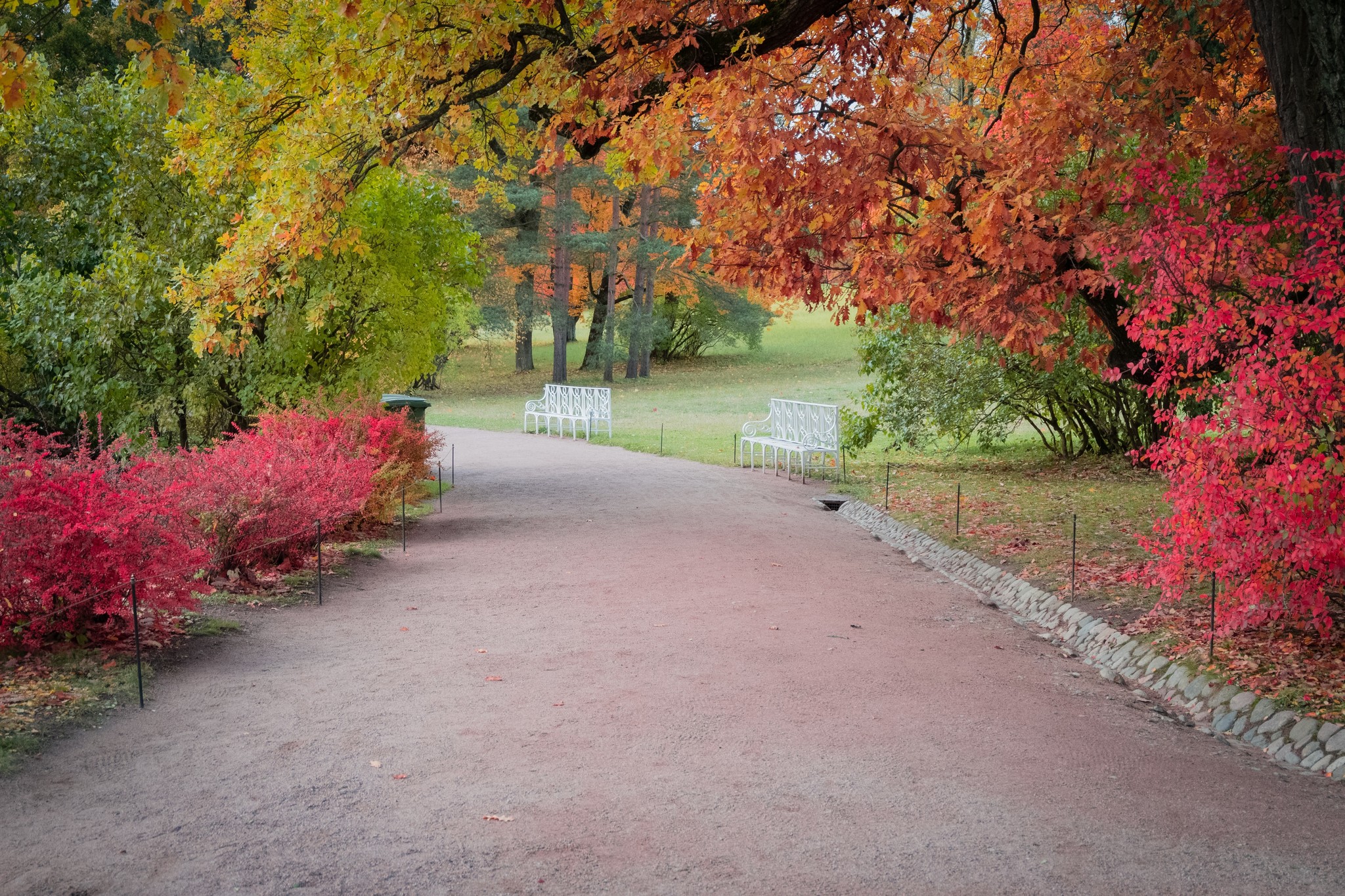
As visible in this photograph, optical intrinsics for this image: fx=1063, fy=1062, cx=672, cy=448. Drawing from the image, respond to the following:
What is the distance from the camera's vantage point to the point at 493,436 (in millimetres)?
23844

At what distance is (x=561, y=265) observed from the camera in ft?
123

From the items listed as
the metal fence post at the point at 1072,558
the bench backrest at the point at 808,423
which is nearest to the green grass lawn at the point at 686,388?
the bench backrest at the point at 808,423

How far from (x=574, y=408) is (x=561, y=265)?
49.1ft

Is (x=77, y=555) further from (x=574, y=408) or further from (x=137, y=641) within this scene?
(x=574, y=408)

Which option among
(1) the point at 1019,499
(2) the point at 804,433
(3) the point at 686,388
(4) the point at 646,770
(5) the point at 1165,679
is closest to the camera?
(4) the point at 646,770

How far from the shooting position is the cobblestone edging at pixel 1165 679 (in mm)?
5332

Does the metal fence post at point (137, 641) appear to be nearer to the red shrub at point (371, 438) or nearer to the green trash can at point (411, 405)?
the red shrub at point (371, 438)

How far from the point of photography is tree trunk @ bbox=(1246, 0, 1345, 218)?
6160 mm

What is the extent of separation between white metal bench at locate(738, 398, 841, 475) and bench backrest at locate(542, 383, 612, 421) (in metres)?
5.12

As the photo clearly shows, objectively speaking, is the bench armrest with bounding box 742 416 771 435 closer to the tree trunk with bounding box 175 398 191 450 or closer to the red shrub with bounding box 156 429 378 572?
the tree trunk with bounding box 175 398 191 450

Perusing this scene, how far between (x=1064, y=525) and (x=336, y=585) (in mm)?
7407

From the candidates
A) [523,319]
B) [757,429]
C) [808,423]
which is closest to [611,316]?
[523,319]

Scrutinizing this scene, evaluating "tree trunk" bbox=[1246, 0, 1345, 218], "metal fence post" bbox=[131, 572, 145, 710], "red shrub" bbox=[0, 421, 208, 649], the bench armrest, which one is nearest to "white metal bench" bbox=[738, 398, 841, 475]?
the bench armrest

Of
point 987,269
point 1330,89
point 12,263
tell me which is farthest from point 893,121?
point 12,263
